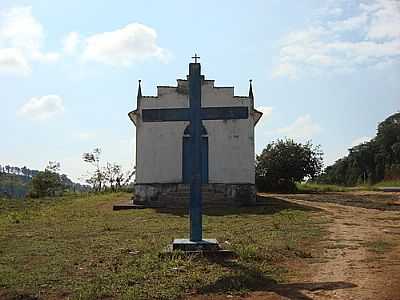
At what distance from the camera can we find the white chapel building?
23.9 metres

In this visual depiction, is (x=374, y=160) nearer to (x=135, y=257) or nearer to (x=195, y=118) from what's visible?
(x=195, y=118)

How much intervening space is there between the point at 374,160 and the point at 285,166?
2452cm

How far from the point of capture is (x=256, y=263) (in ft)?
30.5

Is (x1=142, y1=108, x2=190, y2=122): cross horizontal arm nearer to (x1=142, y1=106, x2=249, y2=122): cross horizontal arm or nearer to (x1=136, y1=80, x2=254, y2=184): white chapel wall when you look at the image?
(x1=142, y1=106, x2=249, y2=122): cross horizontal arm

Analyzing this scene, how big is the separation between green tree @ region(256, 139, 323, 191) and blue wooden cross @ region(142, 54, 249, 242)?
1046 inches

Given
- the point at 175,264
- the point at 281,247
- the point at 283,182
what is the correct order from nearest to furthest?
the point at 175,264 → the point at 281,247 → the point at 283,182

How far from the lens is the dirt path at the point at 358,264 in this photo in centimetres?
719

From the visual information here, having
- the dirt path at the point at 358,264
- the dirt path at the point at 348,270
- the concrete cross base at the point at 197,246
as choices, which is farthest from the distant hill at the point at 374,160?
the concrete cross base at the point at 197,246

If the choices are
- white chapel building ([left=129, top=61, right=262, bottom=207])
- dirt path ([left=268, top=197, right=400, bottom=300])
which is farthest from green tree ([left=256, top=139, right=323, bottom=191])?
dirt path ([left=268, top=197, right=400, bottom=300])

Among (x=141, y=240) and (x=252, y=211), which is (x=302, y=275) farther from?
(x=252, y=211)

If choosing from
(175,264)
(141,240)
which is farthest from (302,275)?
(141,240)

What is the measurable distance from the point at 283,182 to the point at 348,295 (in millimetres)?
30587

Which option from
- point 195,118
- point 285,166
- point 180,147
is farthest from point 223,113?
point 285,166

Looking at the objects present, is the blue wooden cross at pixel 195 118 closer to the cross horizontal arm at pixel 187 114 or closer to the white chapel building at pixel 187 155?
the cross horizontal arm at pixel 187 114
